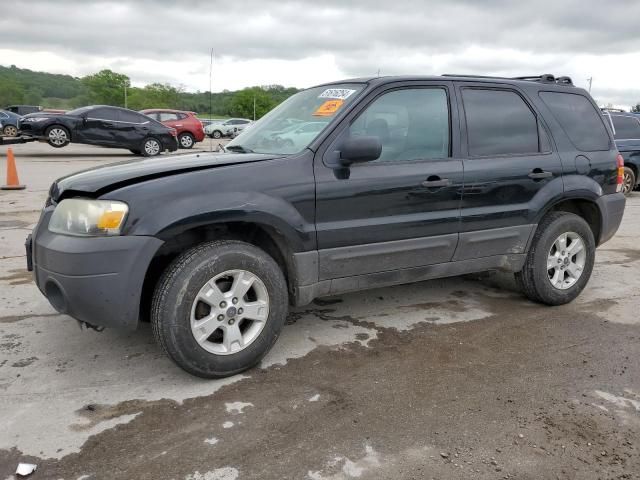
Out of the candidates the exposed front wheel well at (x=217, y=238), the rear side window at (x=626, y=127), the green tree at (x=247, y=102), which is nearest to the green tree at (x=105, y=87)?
the green tree at (x=247, y=102)

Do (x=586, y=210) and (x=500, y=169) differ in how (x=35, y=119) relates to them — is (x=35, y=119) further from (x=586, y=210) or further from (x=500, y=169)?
(x=586, y=210)

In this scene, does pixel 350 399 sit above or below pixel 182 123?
below

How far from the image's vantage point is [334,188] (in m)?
3.36

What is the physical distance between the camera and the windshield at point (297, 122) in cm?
357

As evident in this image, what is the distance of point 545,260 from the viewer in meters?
4.35

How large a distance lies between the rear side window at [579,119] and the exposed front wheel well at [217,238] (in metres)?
2.58

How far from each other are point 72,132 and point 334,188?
15.1 metres

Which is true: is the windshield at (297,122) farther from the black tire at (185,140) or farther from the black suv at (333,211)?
the black tire at (185,140)

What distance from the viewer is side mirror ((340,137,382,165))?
3271 millimetres

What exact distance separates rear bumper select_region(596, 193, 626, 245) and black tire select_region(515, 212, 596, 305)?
243 mm

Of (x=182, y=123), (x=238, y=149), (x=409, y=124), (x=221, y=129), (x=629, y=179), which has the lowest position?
(x=629, y=179)

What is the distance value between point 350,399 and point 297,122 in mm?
1947

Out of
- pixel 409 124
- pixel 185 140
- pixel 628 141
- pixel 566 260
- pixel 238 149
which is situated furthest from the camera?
pixel 185 140

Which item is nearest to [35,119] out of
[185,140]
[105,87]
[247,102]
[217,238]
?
[185,140]
